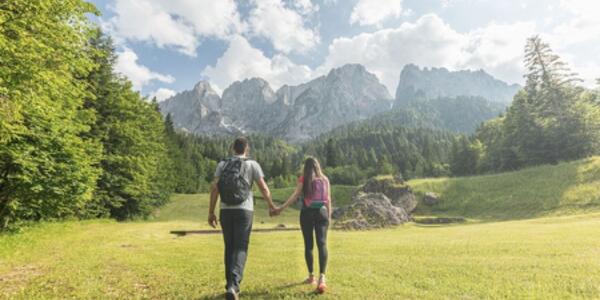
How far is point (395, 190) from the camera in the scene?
4894 cm

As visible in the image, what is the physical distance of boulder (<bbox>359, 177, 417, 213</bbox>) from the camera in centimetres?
4719

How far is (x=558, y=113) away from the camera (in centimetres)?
5116

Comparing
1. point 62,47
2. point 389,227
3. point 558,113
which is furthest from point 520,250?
point 558,113

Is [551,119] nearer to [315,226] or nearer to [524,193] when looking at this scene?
[524,193]

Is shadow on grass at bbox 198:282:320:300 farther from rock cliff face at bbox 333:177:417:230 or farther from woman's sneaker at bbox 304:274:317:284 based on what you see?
rock cliff face at bbox 333:177:417:230

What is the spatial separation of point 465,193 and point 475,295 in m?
47.9

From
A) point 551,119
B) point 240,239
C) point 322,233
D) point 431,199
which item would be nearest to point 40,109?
point 240,239

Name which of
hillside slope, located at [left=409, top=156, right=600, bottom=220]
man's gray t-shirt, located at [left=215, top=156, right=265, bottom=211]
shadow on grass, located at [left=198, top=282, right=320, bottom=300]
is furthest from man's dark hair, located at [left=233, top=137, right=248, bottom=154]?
hillside slope, located at [left=409, top=156, right=600, bottom=220]

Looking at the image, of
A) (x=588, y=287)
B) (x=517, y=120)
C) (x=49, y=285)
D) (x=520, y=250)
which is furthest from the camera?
(x=517, y=120)

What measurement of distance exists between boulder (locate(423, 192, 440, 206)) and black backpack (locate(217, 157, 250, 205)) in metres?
49.1

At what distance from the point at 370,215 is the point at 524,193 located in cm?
2398

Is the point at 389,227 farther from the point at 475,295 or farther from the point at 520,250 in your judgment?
the point at 475,295

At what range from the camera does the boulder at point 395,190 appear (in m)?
47.2

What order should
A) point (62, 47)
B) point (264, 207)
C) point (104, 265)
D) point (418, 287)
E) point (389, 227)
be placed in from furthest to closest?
point (264, 207)
point (389, 227)
point (62, 47)
point (104, 265)
point (418, 287)
